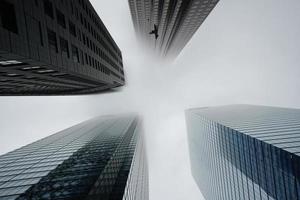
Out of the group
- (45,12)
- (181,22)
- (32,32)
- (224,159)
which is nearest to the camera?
(32,32)

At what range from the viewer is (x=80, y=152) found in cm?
5538

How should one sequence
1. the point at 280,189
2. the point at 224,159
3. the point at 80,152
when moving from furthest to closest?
the point at 224,159 < the point at 80,152 < the point at 280,189

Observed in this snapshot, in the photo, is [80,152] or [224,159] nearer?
[80,152]

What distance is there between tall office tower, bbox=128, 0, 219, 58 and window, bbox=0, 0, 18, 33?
282ft

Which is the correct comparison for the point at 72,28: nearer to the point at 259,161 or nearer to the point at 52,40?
the point at 52,40

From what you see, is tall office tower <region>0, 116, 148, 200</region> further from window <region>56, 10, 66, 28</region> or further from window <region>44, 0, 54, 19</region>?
window <region>56, 10, 66, 28</region>

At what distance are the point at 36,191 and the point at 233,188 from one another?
5801cm

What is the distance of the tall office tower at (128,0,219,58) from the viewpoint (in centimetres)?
10712

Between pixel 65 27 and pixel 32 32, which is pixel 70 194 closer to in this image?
pixel 32 32

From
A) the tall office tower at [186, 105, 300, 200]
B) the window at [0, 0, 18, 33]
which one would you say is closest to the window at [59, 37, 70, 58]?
the window at [0, 0, 18, 33]

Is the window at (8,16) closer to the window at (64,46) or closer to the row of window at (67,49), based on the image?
the row of window at (67,49)

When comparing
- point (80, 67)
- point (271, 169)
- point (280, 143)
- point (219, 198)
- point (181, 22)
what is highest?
point (181, 22)

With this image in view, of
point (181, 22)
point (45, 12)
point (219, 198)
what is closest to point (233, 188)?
point (219, 198)

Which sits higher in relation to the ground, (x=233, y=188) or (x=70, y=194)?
(x=70, y=194)
